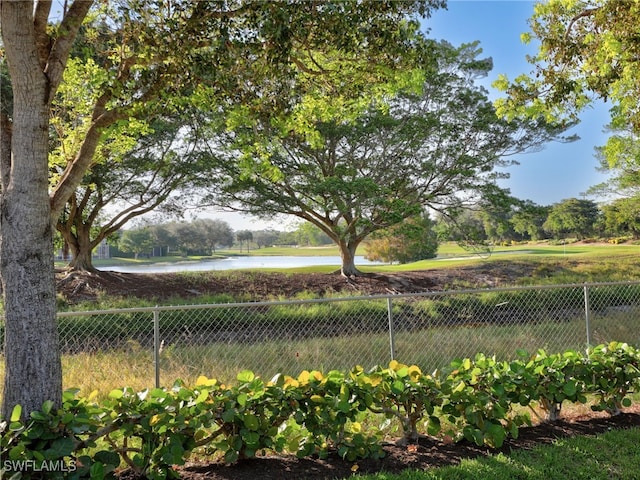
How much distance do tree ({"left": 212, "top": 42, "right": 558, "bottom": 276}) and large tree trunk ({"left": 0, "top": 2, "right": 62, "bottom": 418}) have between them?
11.8 m

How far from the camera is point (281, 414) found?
10.7ft

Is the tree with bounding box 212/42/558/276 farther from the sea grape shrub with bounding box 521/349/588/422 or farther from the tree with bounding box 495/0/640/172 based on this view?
the sea grape shrub with bounding box 521/349/588/422

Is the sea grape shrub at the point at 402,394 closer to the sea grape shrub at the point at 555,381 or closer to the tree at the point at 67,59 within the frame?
the sea grape shrub at the point at 555,381

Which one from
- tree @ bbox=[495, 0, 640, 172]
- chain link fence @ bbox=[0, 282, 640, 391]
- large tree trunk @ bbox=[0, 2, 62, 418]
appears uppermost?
tree @ bbox=[495, 0, 640, 172]

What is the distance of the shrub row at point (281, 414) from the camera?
111 inches

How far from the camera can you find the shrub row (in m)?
2.83

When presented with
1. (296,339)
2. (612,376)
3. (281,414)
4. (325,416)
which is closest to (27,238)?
(281,414)

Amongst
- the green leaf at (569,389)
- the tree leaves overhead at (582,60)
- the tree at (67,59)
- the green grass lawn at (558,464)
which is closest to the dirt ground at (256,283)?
the tree leaves overhead at (582,60)

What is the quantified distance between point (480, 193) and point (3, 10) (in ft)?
56.0

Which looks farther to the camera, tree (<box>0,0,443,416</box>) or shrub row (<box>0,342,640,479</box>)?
tree (<box>0,0,443,416</box>)

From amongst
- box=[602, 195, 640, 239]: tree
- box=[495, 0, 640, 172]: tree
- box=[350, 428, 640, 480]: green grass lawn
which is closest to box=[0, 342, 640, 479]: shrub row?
box=[350, 428, 640, 480]: green grass lawn

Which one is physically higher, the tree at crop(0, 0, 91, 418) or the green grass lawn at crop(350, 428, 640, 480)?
the tree at crop(0, 0, 91, 418)

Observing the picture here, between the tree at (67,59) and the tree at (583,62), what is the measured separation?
12.0 feet

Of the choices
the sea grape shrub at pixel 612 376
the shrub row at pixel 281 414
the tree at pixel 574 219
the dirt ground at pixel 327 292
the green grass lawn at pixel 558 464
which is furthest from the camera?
the tree at pixel 574 219
